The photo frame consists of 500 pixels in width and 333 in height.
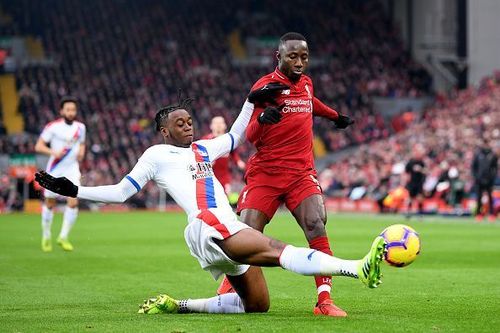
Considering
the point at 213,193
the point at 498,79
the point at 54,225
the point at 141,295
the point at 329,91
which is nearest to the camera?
the point at 213,193

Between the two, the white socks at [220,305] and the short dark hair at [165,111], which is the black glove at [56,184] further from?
the white socks at [220,305]

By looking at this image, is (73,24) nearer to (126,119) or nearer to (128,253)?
(126,119)

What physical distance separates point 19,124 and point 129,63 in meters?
7.88

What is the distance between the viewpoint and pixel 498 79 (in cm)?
4459

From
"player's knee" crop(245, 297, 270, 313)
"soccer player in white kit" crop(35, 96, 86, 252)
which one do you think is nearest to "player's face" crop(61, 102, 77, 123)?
"soccer player in white kit" crop(35, 96, 86, 252)

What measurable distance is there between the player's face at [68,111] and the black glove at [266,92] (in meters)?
9.16

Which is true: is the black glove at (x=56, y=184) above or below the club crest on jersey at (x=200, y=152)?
below

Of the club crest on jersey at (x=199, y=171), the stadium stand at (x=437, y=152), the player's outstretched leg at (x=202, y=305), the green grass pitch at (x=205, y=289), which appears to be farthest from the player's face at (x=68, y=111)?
the stadium stand at (x=437, y=152)

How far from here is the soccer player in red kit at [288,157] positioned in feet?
32.0

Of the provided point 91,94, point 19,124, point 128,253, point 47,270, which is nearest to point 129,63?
point 91,94

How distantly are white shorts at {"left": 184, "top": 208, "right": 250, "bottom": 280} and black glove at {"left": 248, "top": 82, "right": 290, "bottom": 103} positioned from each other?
127 centimetres

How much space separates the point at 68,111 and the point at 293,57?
9.15 m

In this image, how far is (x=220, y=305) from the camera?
Answer: 948 cm

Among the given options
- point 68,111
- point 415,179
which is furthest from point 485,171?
point 68,111
